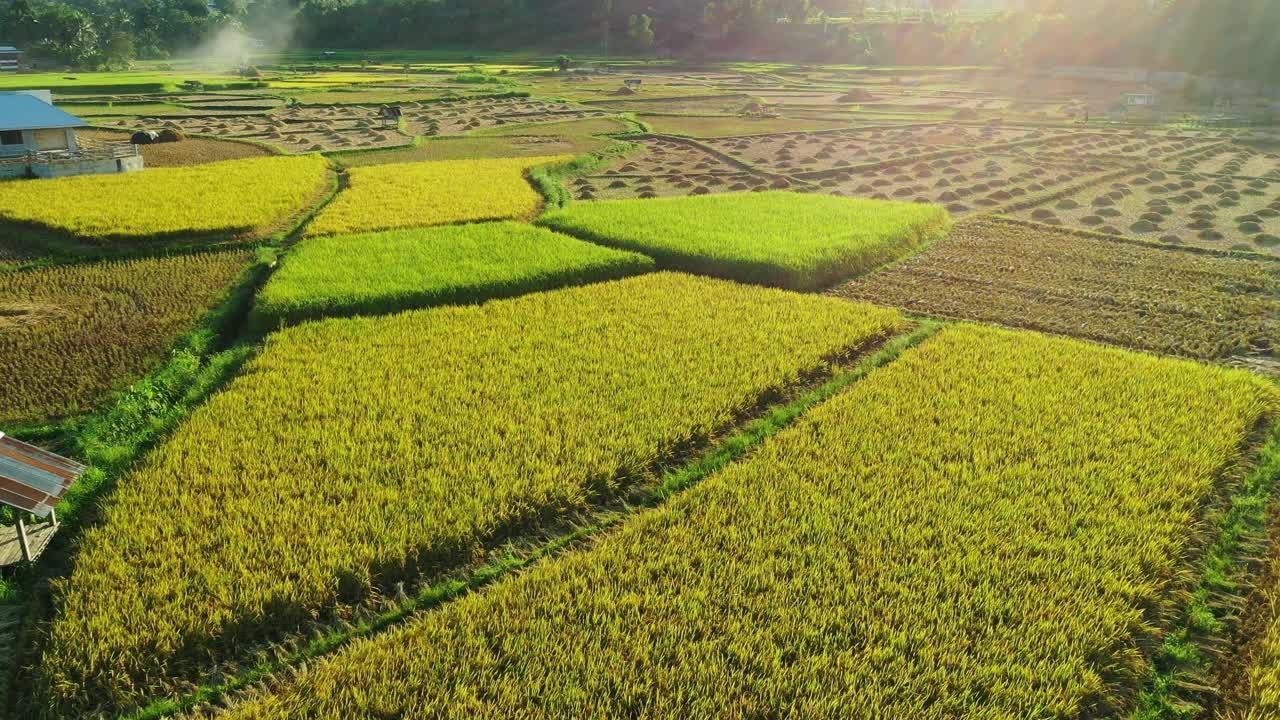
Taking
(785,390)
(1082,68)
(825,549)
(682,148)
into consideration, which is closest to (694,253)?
(785,390)

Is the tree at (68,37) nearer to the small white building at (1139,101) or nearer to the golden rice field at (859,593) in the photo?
the golden rice field at (859,593)

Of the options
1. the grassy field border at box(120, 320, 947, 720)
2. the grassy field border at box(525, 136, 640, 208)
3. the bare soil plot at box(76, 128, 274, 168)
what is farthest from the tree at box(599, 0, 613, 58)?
the grassy field border at box(120, 320, 947, 720)

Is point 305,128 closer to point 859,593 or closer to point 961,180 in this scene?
point 961,180

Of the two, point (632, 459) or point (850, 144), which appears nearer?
point (632, 459)

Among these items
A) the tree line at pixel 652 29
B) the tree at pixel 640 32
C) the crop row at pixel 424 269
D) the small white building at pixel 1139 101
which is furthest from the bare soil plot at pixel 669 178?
the tree at pixel 640 32

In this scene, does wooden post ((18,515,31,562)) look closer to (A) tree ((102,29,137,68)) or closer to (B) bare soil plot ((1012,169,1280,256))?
(B) bare soil plot ((1012,169,1280,256))

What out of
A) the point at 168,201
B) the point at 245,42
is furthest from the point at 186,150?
the point at 245,42
